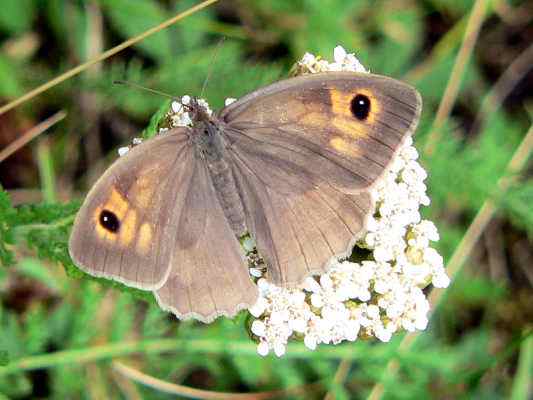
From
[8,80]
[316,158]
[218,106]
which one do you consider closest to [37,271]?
[8,80]

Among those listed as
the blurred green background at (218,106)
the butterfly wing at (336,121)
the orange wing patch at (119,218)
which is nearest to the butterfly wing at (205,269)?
the orange wing patch at (119,218)

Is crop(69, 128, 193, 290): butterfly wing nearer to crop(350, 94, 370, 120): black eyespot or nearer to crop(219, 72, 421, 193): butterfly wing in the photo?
crop(219, 72, 421, 193): butterfly wing

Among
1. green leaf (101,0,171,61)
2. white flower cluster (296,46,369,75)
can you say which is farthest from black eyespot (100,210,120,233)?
green leaf (101,0,171,61)

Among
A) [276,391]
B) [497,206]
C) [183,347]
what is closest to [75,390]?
[183,347]

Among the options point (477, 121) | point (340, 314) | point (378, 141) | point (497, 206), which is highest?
point (477, 121)

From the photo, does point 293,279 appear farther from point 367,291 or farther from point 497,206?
point 497,206

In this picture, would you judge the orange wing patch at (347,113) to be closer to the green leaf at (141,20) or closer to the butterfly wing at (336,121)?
the butterfly wing at (336,121)
